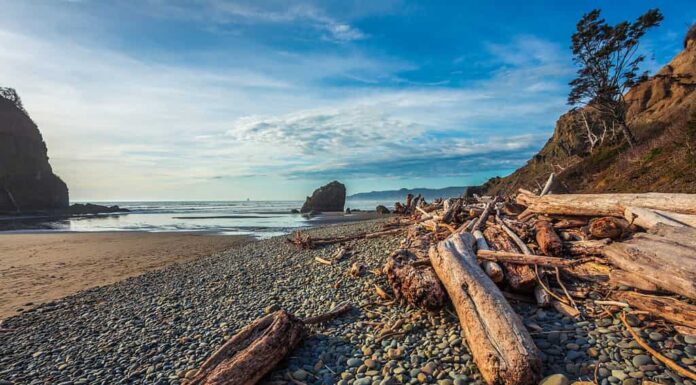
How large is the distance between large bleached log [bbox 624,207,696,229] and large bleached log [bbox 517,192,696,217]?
0.62ft

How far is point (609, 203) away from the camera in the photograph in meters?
7.08

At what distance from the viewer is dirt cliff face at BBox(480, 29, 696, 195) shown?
13.6 metres

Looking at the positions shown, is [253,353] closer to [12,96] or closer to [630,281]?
[630,281]

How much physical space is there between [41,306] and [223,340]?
19.7 ft

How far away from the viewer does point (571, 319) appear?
4555mm

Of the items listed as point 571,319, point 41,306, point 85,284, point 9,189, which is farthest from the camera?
point 9,189

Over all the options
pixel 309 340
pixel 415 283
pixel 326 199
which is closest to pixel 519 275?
pixel 415 283

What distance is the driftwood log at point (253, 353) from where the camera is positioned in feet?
12.6

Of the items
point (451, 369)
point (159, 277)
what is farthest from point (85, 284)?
point (451, 369)

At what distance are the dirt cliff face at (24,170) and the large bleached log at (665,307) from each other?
244 feet

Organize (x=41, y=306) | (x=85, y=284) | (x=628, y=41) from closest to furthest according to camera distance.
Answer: (x=41, y=306), (x=85, y=284), (x=628, y=41)

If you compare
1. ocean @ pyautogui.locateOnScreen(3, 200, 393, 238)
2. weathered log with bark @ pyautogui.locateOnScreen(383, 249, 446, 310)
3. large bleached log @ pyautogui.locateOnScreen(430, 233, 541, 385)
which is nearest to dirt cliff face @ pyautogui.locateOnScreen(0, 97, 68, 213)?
ocean @ pyautogui.locateOnScreen(3, 200, 393, 238)

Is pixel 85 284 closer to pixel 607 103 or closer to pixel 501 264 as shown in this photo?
pixel 501 264

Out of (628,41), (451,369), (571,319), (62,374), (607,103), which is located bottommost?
(62,374)
